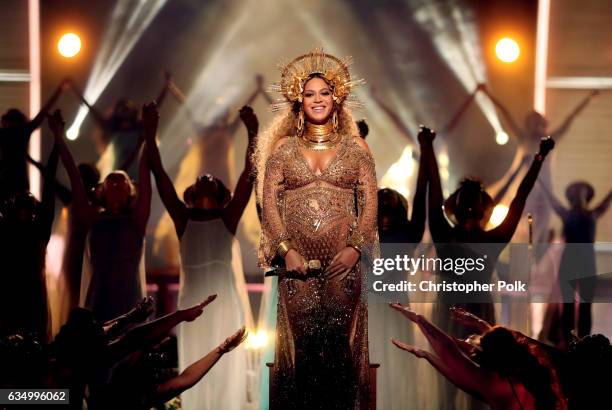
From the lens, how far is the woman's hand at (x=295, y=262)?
4.26m

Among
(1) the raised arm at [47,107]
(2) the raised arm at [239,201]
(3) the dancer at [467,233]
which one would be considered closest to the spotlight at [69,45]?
(1) the raised arm at [47,107]

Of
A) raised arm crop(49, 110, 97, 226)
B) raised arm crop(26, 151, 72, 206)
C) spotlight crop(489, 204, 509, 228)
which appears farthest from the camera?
spotlight crop(489, 204, 509, 228)

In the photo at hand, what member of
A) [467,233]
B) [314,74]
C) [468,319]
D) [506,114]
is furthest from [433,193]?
[314,74]

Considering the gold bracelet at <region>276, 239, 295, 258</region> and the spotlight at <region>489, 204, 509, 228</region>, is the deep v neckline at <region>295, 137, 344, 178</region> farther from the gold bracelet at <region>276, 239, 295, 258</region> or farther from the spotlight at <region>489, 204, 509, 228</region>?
the spotlight at <region>489, 204, 509, 228</region>

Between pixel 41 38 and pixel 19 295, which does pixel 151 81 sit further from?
pixel 19 295

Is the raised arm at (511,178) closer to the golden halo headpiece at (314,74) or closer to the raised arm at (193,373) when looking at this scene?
the raised arm at (193,373)

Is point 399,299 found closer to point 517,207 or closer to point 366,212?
point 517,207

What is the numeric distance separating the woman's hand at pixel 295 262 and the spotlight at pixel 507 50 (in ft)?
9.45

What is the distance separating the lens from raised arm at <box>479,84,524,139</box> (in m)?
6.47

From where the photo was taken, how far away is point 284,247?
4285 mm

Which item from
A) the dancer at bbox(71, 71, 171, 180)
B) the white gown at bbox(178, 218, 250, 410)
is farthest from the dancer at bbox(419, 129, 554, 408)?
the dancer at bbox(71, 71, 171, 180)

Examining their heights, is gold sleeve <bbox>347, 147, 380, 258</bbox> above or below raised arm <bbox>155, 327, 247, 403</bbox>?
above

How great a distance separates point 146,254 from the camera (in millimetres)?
6430

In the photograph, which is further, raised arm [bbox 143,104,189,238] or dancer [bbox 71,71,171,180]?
dancer [bbox 71,71,171,180]
